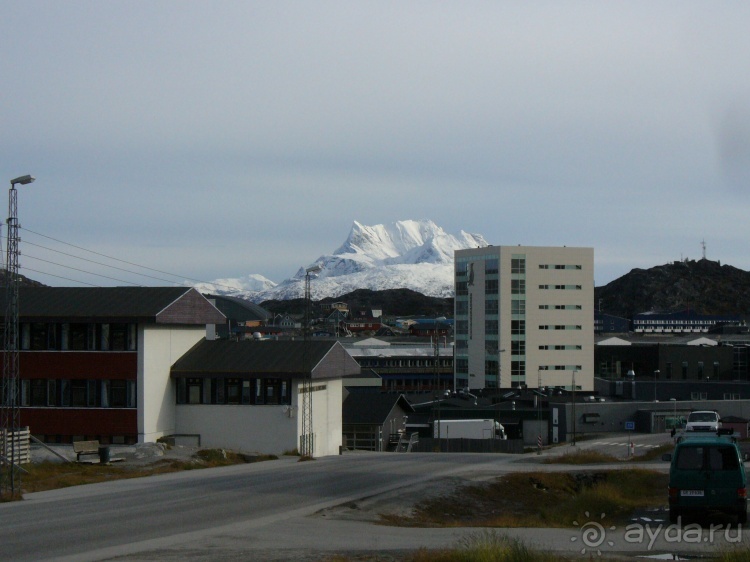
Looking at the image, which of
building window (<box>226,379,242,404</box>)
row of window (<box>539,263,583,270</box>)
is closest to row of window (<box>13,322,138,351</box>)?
building window (<box>226,379,242,404</box>)

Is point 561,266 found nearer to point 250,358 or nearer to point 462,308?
point 462,308

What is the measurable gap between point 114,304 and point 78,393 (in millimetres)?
4617

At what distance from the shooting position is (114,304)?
4938 cm

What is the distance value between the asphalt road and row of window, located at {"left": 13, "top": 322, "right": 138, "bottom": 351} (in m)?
15.1

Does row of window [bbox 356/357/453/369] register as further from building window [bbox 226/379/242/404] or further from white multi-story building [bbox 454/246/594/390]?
building window [bbox 226/379/242/404]

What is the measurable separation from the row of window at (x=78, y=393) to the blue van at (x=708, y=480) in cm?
3133

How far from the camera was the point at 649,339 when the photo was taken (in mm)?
195375

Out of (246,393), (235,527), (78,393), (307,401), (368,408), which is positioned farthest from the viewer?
(368,408)

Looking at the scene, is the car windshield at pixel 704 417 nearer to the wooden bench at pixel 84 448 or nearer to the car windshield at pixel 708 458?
the wooden bench at pixel 84 448

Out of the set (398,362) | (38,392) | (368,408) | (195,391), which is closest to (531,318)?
(398,362)

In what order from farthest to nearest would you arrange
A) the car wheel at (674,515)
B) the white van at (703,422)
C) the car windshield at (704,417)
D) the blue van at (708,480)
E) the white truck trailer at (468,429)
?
the white truck trailer at (468,429) → the car windshield at (704,417) → the white van at (703,422) → the car wheel at (674,515) → the blue van at (708,480)

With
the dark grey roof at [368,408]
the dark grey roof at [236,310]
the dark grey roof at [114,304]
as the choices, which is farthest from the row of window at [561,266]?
the dark grey roof at [114,304]

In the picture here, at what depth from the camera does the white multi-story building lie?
462 feet

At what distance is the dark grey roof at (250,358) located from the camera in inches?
1972
